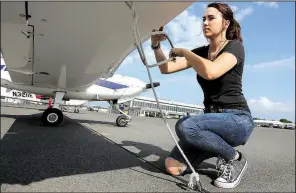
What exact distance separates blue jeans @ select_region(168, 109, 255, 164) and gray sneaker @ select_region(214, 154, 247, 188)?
0.07m

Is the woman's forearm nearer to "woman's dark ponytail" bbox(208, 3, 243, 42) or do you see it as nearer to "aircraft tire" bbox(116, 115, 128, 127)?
"woman's dark ponytail" bbox(208, 3, 243, 42)

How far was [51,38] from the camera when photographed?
367 centimetres

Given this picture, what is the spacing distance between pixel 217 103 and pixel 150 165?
2.85ft

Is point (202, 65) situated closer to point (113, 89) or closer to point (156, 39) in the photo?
point (156, 39)

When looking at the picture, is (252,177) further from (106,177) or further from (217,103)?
(106,177)

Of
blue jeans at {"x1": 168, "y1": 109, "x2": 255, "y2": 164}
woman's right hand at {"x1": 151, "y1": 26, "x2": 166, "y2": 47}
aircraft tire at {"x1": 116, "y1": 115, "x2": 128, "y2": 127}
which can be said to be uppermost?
woman's right hand at {"x1": 151, "y1": 26, "x2": 166, "y2": 47}

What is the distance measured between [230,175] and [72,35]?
2.67 meters

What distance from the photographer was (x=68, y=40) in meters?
3.73

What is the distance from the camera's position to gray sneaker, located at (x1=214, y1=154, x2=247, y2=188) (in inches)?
72.4

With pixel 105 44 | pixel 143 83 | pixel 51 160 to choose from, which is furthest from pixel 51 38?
pixel 143 83

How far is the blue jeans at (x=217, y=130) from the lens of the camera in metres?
1.93

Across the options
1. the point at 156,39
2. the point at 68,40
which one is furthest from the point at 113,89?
the point at 156,39

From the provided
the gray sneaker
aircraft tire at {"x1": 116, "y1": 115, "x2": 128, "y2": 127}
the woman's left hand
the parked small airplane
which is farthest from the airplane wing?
aircraft tire at {"x1": 116, "y1": 115, "x2": 128, "y2": 127}

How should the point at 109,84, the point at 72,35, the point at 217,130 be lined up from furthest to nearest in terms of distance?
the point at 109,84 < the point at 72,35 < the point at 217,130
